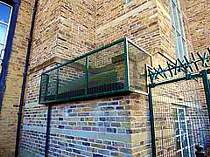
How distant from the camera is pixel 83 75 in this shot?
357 centimetres

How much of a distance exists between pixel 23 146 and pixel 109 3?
16.6ft

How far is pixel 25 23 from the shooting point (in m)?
6.17

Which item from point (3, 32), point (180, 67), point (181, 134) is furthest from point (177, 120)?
point (3, 32)

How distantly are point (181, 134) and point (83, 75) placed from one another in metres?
2.82

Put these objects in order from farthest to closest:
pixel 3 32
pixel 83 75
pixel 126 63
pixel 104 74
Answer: pixel 3 32 < pixel 83 75 < pixel 104 74 < pixel 126 63

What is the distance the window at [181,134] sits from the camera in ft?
13.5

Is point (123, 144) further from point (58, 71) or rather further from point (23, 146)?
point (23, 146)

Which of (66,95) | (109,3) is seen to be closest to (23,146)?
(66,95)

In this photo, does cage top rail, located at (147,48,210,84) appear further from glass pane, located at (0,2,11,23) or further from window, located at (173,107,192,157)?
glass pane, located at (0,2,11,23)

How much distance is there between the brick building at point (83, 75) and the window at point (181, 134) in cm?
7

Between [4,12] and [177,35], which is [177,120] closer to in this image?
[177,35]

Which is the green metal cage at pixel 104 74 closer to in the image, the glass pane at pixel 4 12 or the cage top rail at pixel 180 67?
the cage top rail at pixel 180 67

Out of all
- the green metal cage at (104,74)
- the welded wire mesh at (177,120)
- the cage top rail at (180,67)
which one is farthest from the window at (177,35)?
the green metal cage at (104,74)

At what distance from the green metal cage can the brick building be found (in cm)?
2
